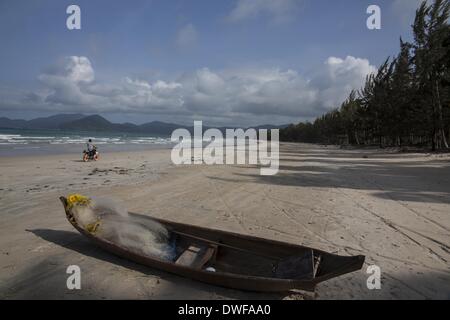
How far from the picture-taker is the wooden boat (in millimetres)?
4195

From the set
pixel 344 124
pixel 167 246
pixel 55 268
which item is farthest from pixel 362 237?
pixel 344 124

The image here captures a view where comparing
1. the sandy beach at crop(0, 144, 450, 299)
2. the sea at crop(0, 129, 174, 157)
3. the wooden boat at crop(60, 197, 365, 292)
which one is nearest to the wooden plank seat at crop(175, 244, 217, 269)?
the wooden boat at crop(60, 197, 365, 292)

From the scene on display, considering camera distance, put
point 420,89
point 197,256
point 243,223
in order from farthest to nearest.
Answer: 1. point 420,89
2. point 243,223
3. point 197,256

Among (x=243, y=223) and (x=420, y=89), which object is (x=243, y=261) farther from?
(x=420, y=89)

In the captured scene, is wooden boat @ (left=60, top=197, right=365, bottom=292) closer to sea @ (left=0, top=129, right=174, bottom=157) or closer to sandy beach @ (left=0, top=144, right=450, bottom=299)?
sandy beach @ (left=0, top=144, right=450, bottom=299)

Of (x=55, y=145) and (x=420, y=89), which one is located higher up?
(x=420, y=89)

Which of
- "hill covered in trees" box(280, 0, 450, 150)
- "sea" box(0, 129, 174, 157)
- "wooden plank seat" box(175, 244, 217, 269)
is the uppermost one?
"hill covered in trees" box(280, 0, 450, 150)

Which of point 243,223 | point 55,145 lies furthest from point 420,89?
point 55,145

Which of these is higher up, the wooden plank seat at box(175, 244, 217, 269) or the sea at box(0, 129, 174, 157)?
the sea at box(0, 129, 174, 157)

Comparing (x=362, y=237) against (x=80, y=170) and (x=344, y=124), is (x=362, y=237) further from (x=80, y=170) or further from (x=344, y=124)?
(x=344, y=124)

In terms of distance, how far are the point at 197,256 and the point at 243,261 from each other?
2.63ft

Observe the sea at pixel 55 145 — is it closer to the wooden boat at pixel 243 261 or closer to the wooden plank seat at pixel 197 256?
the wooden boat at pixel 243 261

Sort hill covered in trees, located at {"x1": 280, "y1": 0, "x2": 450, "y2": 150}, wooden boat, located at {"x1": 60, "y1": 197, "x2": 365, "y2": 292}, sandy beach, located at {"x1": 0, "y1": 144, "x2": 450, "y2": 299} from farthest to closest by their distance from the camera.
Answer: hill covered in trees, located at {"x1": 280, "y1": 0, "x2": 450, "y2": 150} < sandy beach, located at {"x1": 0, "y1": 144, "x2": 450, "y2": 299} < wooden boat, located at {"x1": 60, "y1": 197, "x2": 365, "y2": 292}

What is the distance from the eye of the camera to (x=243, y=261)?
5.40 metres
